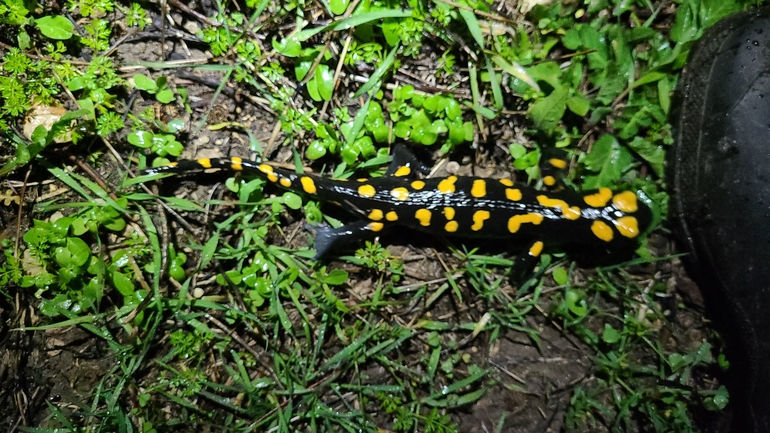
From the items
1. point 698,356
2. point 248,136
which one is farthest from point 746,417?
point 248,136

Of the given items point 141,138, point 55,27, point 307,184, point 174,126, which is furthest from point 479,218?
point 55,27

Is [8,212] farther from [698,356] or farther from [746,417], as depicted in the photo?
[746,417]

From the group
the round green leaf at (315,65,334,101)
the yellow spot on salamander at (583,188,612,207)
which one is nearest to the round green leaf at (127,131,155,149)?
the round green leaf at (315,65,334,101)

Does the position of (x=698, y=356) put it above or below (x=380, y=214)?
below

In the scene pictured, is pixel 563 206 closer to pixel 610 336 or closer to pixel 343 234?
pixel 610 336

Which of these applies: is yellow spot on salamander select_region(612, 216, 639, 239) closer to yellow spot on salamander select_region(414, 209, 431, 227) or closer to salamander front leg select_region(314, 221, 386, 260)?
yellow spot on salamander select_region(414, 209, 431, 227)

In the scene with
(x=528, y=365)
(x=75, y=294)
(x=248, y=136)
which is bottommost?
(x=528, y=365)
